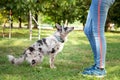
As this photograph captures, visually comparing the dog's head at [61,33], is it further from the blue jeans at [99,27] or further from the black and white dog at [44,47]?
the blue jeans at [99,27]

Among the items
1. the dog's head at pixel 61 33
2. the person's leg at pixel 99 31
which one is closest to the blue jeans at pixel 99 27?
the person's leg at pixel 99 31

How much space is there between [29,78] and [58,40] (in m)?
1.88

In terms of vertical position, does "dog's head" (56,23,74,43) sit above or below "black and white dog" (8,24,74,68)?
above

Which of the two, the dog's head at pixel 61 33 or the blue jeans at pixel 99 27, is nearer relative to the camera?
the blue jeans at pixel 99 27

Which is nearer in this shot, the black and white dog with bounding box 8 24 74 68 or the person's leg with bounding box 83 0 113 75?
the person's leg with bounding box 83 0 113 75

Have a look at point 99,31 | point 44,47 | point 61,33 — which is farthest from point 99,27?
point 44,47

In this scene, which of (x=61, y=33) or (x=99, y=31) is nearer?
(x=99, y=31)

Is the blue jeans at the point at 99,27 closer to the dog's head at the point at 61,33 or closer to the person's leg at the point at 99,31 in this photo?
the person's leg at the point at 99,31

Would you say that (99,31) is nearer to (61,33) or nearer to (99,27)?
(99,27)

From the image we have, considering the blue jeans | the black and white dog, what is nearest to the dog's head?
the black and white dog

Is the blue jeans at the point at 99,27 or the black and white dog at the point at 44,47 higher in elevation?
the blue jeans at the point at 99,27

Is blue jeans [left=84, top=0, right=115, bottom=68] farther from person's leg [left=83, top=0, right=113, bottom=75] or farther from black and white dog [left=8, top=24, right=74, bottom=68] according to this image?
black and white dog [left=8, top=24, right=74, bottom=68]

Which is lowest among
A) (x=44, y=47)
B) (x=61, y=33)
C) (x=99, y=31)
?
(x=44, y=47)

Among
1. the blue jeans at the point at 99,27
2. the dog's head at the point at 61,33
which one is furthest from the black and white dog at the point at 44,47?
the blue jeans at the point at 99,27
